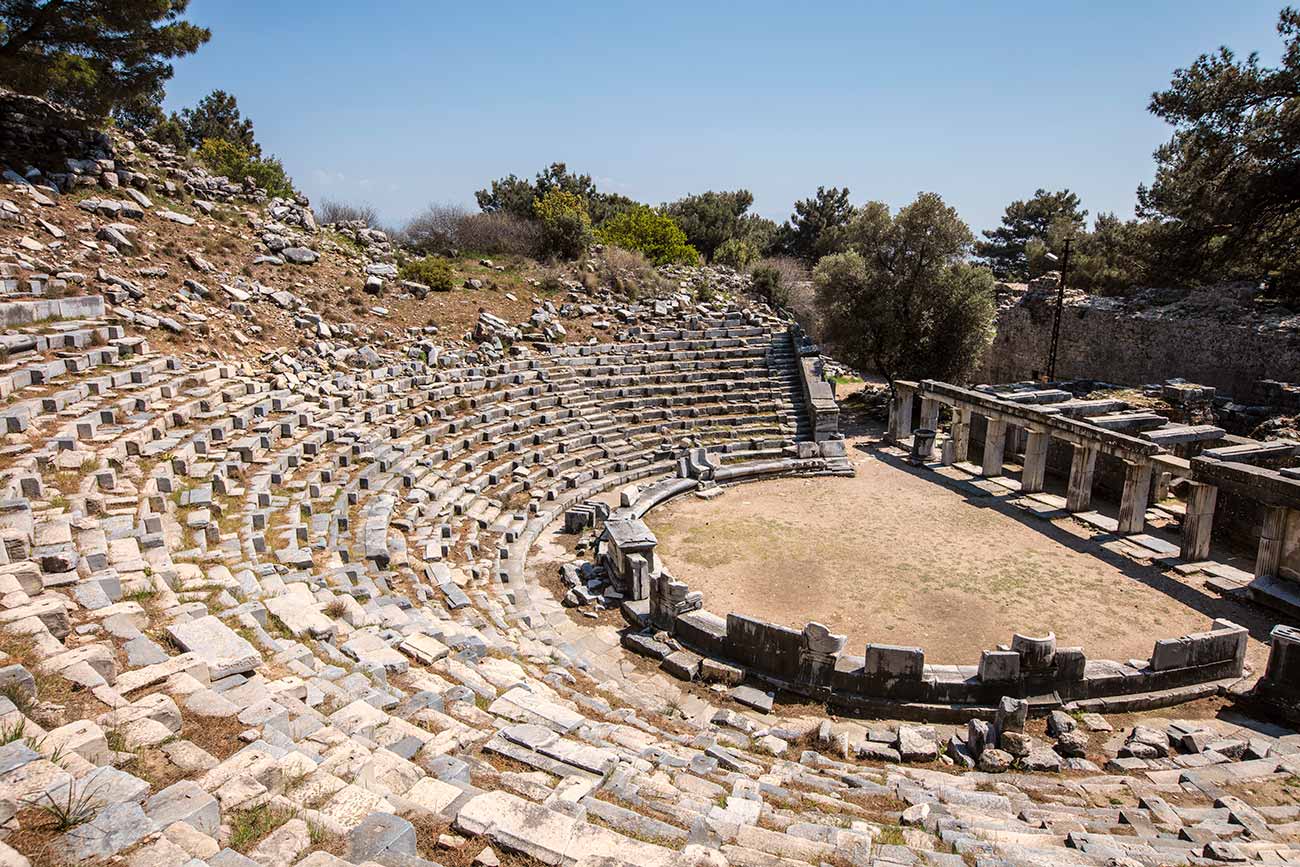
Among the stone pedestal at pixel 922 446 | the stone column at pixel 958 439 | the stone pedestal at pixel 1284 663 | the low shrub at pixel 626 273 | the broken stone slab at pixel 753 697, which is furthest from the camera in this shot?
the low shrub at pixel 626 273

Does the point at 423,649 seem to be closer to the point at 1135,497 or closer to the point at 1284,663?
the point at 1284,663

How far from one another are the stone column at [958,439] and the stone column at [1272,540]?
9.13m

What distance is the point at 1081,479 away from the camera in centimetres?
1962

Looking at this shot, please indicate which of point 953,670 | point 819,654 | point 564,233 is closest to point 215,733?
point 819,654

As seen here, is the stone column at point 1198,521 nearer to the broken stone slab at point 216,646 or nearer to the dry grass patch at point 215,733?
the broken stone slab at point 216,646

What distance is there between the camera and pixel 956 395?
23500mm

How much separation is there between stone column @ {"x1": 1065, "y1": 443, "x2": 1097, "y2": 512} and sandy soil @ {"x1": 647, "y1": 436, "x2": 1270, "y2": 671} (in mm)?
918

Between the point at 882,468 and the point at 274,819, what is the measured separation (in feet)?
69.4

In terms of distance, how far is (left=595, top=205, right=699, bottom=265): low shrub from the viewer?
3878 centimetres

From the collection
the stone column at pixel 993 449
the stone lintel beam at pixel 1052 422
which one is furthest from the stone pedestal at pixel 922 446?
the stone column at pixel 993 449

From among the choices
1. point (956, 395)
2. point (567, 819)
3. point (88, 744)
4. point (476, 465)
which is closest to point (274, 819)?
point (88, 744)

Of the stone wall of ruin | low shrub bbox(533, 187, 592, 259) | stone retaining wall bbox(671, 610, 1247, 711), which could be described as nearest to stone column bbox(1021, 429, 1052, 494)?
stone retaining wall bbox(671, 610, 1247, 711)

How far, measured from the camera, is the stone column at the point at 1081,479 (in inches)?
767

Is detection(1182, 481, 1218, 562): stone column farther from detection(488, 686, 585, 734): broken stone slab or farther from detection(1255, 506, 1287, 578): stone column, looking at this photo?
detection(488, 686, 585, 734): broken stone slab
